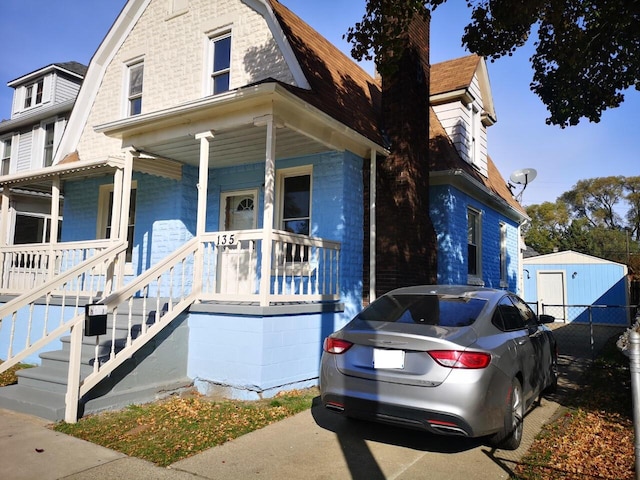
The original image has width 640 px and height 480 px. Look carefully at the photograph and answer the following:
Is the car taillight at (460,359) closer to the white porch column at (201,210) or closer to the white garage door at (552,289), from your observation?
the white porch column at (201,210)

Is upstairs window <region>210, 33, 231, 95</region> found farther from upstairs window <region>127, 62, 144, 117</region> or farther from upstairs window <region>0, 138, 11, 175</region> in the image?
upstairs window <region>0, 138, 11, 175</region>

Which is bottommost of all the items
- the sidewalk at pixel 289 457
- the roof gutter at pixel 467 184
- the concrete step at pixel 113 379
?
the sidewalk at pixel 289 457

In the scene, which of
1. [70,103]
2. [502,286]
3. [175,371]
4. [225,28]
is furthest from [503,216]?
[70,103]

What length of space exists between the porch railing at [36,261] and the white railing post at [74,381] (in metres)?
3.85

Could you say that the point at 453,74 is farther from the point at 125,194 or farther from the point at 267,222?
the point at 125,194

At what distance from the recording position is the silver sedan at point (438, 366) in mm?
4012

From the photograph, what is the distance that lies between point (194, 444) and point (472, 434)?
8.66ft

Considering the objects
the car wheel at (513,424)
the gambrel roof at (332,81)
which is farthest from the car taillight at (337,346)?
the gambrel roof at (332,81)

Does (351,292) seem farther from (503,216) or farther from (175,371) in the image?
(503,216)

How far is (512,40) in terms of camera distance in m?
8.43

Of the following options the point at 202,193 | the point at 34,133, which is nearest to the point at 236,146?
the point at 202,193

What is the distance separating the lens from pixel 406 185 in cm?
933

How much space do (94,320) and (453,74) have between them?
37.5 feet

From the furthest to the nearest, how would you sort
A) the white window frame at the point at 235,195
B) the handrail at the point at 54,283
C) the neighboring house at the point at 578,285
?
the neighboring house at the point at 578,285 < the white window frame at the point at 235,195 < the handrail at the point at 54,283
